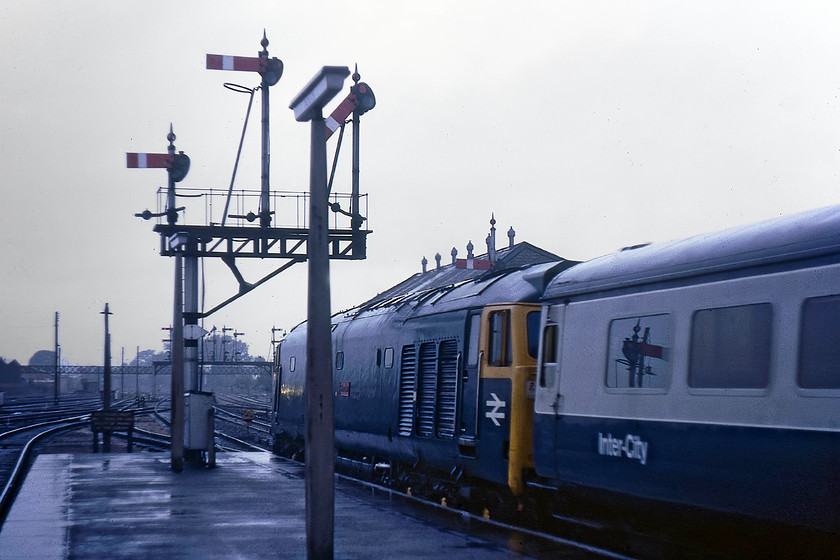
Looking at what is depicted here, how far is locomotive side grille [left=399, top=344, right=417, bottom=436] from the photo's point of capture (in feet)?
46.7

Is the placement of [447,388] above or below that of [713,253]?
below

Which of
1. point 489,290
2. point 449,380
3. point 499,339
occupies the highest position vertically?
point 489,290

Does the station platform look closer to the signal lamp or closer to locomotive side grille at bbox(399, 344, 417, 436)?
locomotive side grille at bbox(399, 344, 417, 436)

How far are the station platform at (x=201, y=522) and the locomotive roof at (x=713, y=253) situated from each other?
272 cm

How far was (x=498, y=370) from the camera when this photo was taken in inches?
456

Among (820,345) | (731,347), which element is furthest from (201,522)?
(820,345)

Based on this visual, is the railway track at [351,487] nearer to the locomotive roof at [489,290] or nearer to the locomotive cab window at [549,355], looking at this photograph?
the locomotive cab window at [549,355]

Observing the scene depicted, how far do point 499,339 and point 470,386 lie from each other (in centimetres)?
81

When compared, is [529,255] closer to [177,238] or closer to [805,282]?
[177,238]

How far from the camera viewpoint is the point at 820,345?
7.02 meters

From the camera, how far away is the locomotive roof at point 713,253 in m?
7.24

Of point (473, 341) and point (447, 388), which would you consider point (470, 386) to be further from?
point (447, 388)

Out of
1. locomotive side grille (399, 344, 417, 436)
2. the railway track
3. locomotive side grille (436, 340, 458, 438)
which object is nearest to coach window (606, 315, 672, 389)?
the railway track

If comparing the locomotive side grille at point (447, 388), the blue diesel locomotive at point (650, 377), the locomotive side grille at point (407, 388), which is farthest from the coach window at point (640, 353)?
the locomotive side grille at point (407, 388)
